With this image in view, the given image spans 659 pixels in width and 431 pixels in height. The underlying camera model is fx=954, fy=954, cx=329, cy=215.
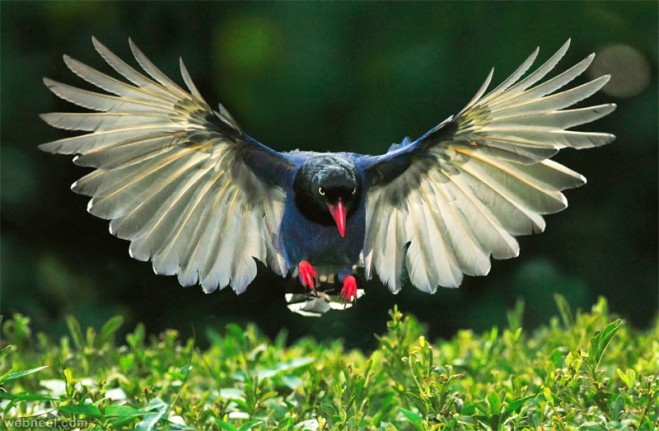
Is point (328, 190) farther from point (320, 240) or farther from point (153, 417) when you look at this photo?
point (153, 417)

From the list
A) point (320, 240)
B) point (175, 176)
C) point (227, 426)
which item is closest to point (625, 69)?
point (320, 240)

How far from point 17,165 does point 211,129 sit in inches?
127

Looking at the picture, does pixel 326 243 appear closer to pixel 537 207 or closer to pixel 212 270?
pixel 212 270

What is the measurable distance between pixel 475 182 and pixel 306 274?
62cm

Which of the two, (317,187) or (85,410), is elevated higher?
(317,187)

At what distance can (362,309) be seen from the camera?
19.1 ft

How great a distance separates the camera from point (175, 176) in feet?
9.98

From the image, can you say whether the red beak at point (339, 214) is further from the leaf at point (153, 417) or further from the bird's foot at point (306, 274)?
the leaf at point (153, 417)

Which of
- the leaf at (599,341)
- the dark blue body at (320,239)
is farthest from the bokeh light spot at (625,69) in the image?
the leaf at (599,341)

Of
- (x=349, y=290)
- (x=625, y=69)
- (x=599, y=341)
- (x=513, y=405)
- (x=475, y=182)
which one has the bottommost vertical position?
(x=513, y=405)

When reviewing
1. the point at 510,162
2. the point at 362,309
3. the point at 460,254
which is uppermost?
the point at 510,162

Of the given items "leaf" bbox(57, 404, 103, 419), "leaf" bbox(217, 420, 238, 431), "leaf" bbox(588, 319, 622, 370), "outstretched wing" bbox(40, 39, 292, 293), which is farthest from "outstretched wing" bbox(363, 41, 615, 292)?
"leaf" bbox(57, 404, 103, 419)

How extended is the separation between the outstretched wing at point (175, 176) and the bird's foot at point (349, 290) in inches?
11.4

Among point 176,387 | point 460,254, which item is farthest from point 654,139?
point 176,387
